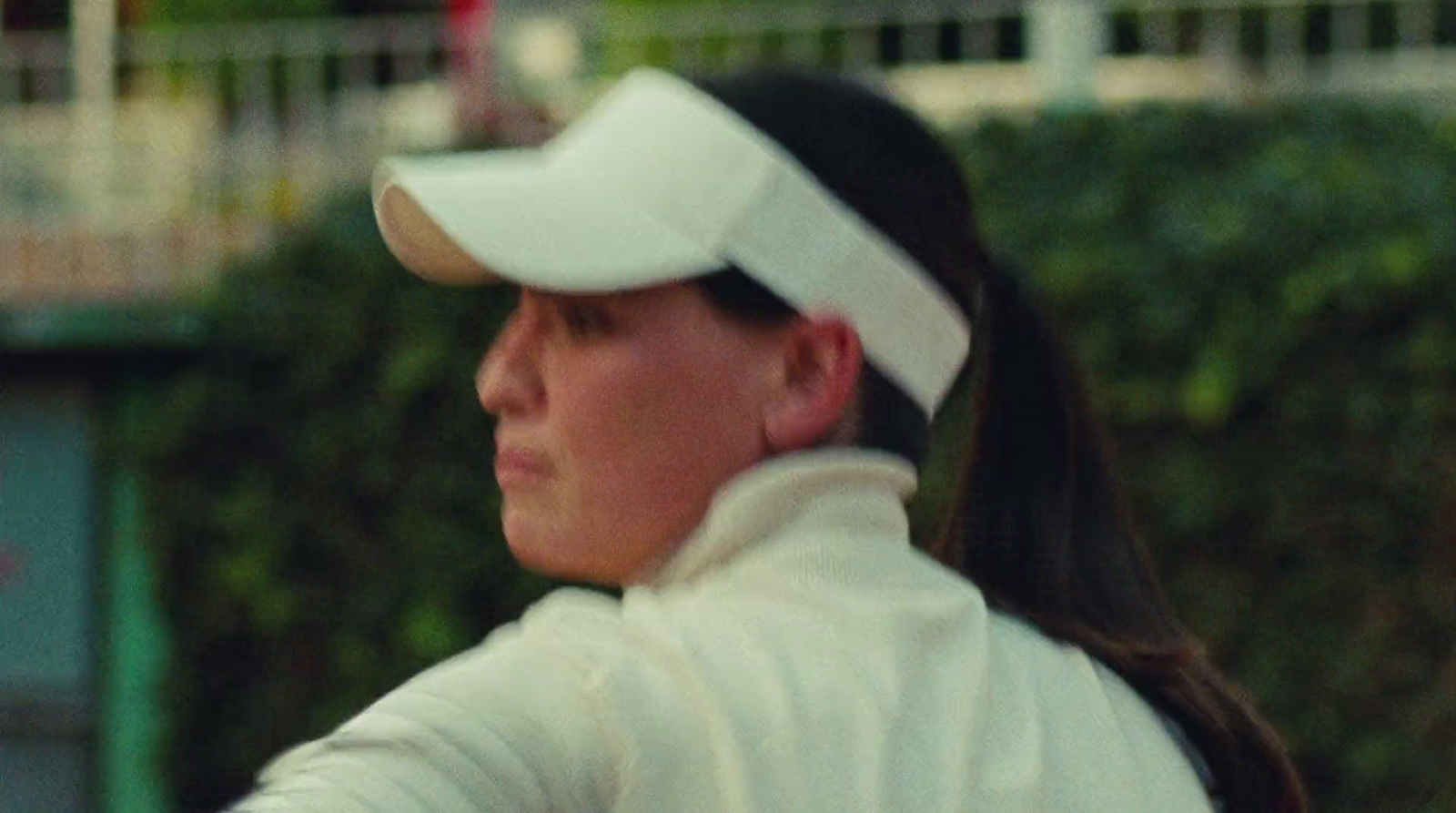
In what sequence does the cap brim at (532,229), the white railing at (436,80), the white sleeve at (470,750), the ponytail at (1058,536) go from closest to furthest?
the white sleeve at (470,750) → the cap brim at (532,229) → the ponytail at (1058,536) → the white railing at (436,80)

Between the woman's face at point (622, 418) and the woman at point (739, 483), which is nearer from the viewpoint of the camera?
the woman at point (739, 483)

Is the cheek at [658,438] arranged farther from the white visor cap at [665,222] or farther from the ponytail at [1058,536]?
the ponytail at [1058,536]

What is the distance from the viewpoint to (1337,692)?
20.5 ft

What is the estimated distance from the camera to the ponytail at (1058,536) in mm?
1753

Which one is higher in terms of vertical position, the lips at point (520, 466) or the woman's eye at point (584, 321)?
the woman's eye at point (584, 321)

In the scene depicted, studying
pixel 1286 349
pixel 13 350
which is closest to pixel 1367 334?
pixel 1286 349

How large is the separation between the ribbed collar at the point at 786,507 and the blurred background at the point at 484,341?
178 inches

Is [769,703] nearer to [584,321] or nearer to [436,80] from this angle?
[584,321]

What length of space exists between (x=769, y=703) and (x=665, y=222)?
0.92 ft

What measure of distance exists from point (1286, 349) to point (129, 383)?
Result: 330cm

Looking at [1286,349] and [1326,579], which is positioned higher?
[1286,349]

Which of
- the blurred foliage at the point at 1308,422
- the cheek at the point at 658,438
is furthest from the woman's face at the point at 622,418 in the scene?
the blurred foliage at the point at 1308,422

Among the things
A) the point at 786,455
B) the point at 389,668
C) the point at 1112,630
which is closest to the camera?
the point at 786,455

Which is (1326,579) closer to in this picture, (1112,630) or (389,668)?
(389,668)
